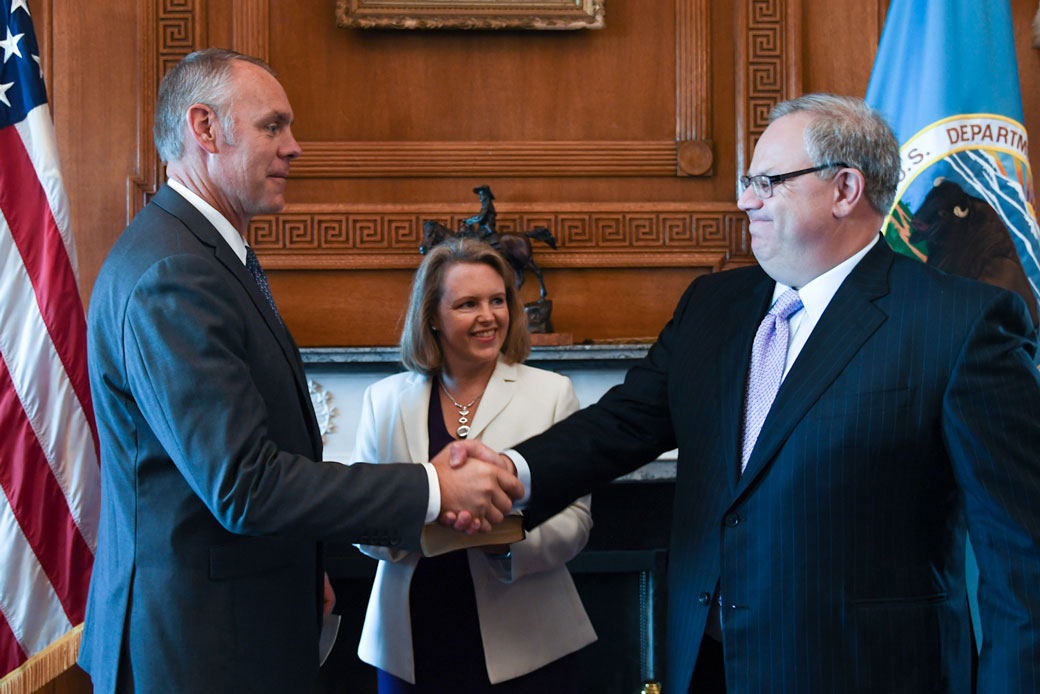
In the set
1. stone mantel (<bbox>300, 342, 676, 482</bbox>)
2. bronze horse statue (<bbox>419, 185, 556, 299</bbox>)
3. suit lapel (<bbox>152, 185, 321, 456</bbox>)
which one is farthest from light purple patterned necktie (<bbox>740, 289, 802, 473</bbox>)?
bronze horse statue (<bbox>419, 185, 556, 299</bbox>)

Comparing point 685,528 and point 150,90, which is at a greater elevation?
point 150,90

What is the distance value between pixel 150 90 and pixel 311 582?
7.51 feet

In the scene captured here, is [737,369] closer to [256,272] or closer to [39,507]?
[256,272]

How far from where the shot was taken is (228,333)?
160cm

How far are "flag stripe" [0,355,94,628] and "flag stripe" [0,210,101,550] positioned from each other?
0.06ft

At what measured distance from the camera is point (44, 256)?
2.62 metres

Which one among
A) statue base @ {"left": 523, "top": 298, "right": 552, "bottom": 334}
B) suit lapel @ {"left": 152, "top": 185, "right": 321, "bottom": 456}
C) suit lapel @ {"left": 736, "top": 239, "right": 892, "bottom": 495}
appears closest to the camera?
suit lapel @ {"left": 736, "top": 239, "right": 892, "bottom": 495}

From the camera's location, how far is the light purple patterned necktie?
66.7 inches

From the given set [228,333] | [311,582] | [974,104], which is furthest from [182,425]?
[974,104]

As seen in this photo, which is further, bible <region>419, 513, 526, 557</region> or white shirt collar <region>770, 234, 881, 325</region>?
bible <region>419, 513, 526, 557</region>

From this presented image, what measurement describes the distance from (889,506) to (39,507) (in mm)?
2121

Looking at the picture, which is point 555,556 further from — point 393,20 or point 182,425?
point 393,20

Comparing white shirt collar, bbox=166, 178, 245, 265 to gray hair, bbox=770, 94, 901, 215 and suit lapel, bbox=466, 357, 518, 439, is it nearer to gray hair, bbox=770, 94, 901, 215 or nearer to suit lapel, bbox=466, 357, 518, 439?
suit lapel, bbox=466, 357, 518, 439

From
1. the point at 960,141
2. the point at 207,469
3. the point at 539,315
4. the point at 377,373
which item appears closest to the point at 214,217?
the point at 207,469
